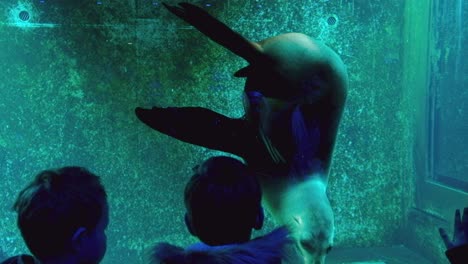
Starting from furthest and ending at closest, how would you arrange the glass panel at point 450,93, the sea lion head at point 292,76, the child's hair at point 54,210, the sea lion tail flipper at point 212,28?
the glass panel at point 450,93 → the sea lion head at point 292,76 → the sea lion tail flipper at point 212,28 → the child's hair at point 54,210

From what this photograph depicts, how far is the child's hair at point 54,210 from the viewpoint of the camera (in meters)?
1.26

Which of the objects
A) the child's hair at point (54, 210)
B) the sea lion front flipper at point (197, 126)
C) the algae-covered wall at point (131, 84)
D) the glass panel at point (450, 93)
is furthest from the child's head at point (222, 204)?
the glass panel at point (450, 93)

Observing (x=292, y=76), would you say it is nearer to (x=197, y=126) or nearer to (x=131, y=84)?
(x=197, y=126)

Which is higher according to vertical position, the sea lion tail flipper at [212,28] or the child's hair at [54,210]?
the sea lion tail flipper at [212,28]

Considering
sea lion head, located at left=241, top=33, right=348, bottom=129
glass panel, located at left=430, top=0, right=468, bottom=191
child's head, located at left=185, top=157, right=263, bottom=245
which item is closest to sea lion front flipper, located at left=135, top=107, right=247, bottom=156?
sea lion head, located at left=241, top=33, right=348, bottom=129

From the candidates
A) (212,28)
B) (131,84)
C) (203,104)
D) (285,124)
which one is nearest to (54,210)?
(212,28)

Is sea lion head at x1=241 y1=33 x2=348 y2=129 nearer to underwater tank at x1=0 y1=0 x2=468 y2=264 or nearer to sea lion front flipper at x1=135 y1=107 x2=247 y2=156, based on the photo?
sea lion front flipper at x1=135 y1=107 x2=247 y2=156

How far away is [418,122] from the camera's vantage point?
4.33 metres

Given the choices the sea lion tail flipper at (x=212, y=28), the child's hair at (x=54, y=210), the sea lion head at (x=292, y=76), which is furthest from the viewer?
the sea lion head at (x=292, y=76)

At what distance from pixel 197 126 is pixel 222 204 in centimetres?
86

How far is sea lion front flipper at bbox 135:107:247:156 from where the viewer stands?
208 centimetres

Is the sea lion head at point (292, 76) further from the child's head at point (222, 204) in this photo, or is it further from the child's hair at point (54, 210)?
the child's hair at point (54, 210)

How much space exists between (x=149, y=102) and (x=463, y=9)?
299 centimetres

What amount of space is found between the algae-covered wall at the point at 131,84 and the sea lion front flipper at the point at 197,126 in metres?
1.67
